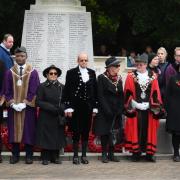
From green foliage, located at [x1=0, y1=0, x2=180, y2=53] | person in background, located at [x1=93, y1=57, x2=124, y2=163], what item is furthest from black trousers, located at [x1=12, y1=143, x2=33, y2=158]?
green foliage, located at [x1=0, y1=0, x2=180, y2=53]

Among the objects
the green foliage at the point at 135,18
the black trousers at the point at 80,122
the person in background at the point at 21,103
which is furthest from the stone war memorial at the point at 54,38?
the green foliage at the point at 135,18

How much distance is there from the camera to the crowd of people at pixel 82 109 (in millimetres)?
11789

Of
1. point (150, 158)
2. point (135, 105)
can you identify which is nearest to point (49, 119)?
point (135, 105)

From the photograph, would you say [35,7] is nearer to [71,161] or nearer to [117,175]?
[71,161]

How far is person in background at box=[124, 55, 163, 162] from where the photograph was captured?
12.0 meters

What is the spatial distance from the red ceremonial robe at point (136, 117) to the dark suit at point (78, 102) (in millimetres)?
726

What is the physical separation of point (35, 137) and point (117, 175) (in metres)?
1.90

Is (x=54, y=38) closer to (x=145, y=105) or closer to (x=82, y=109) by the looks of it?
(x=82, y=109)

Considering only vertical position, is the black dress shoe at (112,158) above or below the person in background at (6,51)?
below

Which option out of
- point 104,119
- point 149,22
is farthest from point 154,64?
point 149,22

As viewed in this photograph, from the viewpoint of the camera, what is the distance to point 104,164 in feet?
38.7

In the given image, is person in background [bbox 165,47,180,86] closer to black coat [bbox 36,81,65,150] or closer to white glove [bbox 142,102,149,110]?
white glove [bbox 142,102,149,110]

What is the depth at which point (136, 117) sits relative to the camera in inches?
476

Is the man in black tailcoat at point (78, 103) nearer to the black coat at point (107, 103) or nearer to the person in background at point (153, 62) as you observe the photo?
the black coat at point (107, 103)
